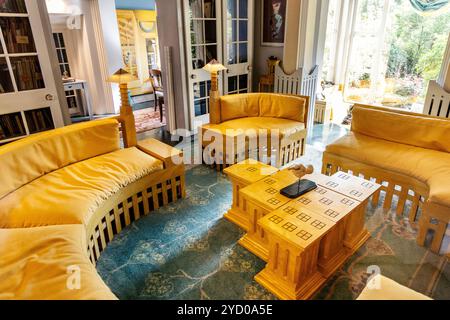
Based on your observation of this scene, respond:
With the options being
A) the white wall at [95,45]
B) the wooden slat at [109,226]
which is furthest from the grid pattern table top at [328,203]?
the white wall at [95,45]

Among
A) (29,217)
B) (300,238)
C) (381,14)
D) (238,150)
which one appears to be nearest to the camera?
(300,238)

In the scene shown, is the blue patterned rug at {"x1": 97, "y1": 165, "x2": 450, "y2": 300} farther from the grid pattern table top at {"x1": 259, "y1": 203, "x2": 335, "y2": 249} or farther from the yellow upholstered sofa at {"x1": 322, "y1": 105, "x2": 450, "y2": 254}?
the grid pattern table top at {"x1": 259, "y1": 203, "x2": 335, "y2": 249}

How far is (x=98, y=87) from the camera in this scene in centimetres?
555

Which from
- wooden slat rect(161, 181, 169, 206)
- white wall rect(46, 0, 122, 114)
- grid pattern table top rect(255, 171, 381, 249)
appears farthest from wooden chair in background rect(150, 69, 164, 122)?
grid pattern table top rect(255, 171, 381, 249)

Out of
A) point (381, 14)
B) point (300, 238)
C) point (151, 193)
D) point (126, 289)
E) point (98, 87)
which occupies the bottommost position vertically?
point (126, 289)

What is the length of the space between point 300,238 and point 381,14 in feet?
16.1

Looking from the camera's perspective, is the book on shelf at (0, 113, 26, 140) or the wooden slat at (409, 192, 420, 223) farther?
the book on shelf at (0, 113, 26, 140)

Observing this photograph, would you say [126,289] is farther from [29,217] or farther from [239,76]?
[239,76]

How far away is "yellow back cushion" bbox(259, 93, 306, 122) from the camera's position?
384cm

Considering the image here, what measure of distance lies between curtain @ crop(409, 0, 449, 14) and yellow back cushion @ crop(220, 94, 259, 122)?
9.91ft

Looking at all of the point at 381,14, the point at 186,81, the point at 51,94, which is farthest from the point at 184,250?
the point at 381,14

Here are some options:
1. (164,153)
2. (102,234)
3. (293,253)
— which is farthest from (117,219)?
(293,253)

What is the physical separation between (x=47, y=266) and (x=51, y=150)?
4.05 feet
